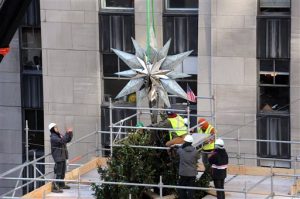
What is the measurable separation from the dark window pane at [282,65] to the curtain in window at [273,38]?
0.24 metres

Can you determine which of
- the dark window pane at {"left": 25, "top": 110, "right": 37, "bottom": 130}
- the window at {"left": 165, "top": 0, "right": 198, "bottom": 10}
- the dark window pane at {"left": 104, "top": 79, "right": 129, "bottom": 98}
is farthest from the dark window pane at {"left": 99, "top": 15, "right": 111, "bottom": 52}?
the dark window pane at {"left": 25, "top": 110, "right": 37, "bottom": 130}

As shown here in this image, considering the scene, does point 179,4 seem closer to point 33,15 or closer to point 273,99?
point 273,99

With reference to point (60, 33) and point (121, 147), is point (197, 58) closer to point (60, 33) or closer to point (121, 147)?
point (60, 33)

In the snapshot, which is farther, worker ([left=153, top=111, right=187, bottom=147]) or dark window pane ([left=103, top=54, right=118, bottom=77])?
dark window pane ([left=103, top=54, right=118, bottom=77])

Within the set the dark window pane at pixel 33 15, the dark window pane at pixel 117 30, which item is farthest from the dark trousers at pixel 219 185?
the dark window pane at pixel 33 15

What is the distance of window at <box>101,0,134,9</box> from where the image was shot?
42.3 metres

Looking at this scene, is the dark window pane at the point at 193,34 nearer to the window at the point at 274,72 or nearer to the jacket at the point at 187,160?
the window at the point at 274,72

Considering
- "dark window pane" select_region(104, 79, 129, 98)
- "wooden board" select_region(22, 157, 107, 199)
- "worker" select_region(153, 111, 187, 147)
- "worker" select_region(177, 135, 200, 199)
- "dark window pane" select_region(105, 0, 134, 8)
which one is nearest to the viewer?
"worker" select_region(177, 135, 200, 199)

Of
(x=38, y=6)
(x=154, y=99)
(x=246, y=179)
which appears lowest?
(x=246, y=179)

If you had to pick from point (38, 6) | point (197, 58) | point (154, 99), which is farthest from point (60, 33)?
point (154, 99)

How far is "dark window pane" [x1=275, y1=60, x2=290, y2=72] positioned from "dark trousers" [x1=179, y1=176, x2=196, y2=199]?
8.23m

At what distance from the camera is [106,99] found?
42969 millimetres

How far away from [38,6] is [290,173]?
1176 cm

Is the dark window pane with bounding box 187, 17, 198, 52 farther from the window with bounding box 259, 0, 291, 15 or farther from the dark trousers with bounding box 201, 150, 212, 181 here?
the dark trousers with bounding box 201, 150, 212, 181
